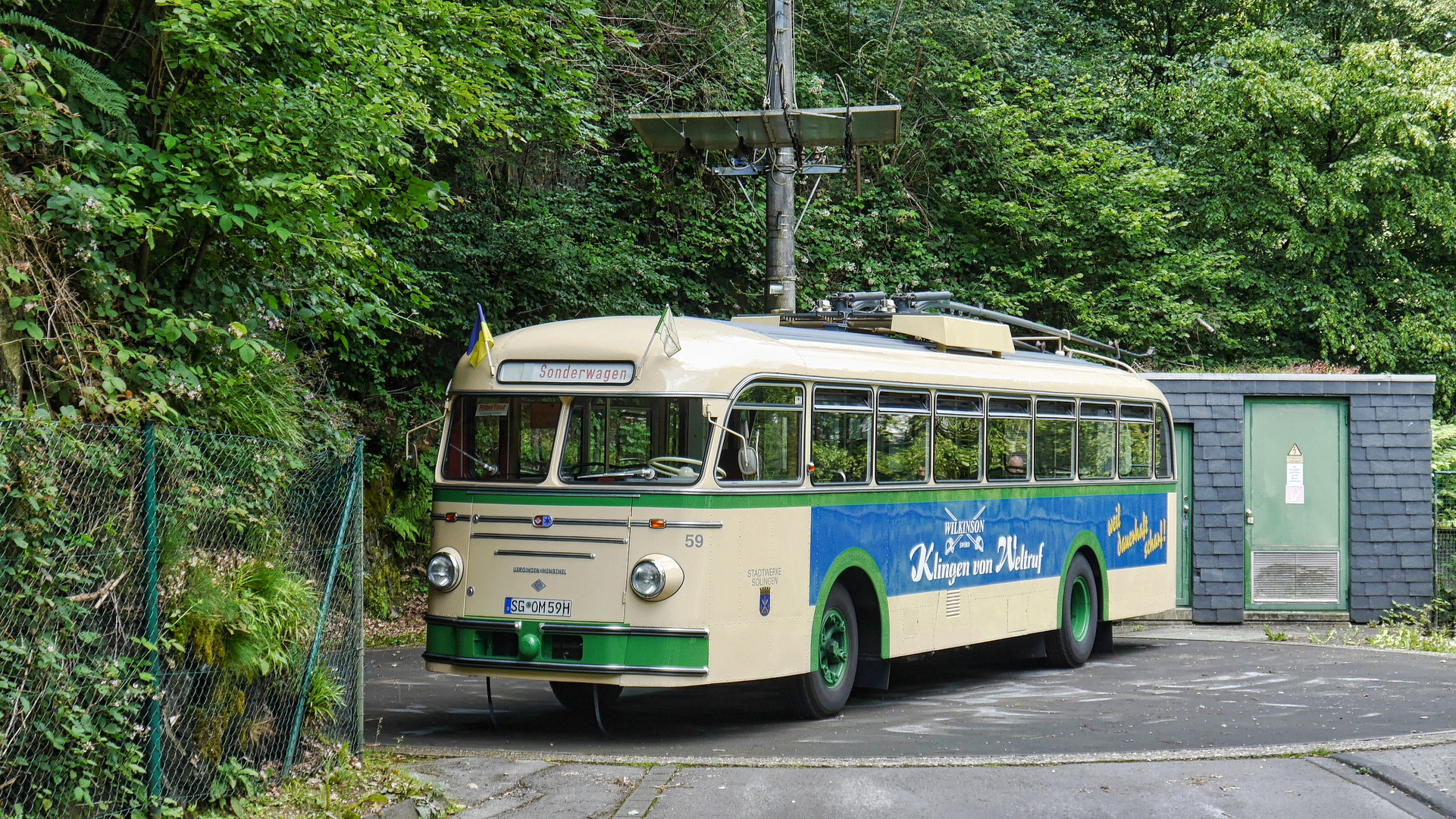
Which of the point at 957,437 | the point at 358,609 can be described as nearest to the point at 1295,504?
the point at 957,437

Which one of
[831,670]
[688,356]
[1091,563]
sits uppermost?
[688,356]

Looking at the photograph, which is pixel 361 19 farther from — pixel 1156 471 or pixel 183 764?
pixel 1156 471

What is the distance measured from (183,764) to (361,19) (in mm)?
5355

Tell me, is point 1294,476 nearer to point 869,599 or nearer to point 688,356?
point 869,599

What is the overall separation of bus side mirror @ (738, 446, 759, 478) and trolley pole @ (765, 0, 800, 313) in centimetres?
483

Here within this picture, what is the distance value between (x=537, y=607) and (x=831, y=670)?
2.49 metres

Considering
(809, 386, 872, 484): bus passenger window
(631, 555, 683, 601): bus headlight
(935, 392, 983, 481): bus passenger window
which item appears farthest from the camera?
(935, 392, 983, 481): bus passenger window

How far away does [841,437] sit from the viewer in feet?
35.9

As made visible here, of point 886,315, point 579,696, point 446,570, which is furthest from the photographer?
point 886,315

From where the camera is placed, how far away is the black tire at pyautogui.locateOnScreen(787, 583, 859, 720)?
421 inches

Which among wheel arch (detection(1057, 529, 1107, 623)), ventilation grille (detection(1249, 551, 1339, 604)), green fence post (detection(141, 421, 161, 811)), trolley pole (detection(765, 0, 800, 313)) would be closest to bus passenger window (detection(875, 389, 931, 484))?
wheel arch (detection(1057, 529, 1107, 623))

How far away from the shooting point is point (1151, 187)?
25.5 meters

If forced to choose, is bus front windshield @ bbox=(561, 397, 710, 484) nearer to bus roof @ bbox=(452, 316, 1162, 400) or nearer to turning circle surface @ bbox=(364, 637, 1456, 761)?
bus roof @ bbox=(452, 316, 1162, 400)

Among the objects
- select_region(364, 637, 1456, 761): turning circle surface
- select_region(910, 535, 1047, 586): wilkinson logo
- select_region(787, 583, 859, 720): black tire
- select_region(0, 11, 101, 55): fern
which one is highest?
select_region(0, 11, 101, 55): fern
